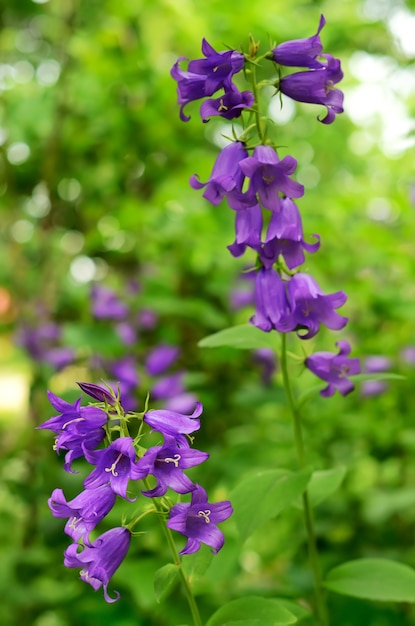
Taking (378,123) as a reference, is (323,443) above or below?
below

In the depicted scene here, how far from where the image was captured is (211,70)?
79cm

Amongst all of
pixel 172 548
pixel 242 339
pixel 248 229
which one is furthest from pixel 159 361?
pixel 172 548

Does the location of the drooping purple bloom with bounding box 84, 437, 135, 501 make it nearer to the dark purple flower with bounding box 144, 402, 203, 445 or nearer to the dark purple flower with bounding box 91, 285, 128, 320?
the dark purple flower with bounding box 144, 402, 203, 445

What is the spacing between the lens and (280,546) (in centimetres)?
165

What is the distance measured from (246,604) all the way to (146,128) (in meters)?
1.60

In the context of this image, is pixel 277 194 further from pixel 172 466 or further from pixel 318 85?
pixel 172 466

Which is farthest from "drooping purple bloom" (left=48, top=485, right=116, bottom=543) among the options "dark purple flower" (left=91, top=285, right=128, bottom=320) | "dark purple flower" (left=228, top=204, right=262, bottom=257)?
"dark purple flower" (left=91, top=285, right=128, bottom=320)

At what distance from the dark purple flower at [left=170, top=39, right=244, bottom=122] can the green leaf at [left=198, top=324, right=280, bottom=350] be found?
31 cm

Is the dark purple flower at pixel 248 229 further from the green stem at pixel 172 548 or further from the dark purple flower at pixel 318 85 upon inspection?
the green stem at pixel 172 548

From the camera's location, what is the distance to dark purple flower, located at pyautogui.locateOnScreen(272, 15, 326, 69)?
2.62 feet

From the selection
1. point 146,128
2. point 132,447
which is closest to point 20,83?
point 146,128

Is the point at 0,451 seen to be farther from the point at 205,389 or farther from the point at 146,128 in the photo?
the point at 146,128

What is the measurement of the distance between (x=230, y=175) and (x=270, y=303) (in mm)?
159

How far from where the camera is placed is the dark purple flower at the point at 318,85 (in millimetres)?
817
